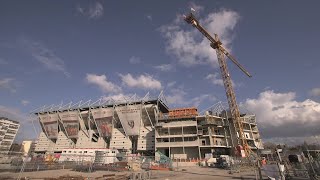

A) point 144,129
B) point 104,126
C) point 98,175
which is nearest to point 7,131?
point 104,126

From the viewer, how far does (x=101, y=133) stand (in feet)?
315

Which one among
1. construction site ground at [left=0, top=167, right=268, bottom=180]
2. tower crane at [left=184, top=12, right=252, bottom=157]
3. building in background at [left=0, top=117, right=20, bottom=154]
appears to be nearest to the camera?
construction site ground at [left=0, top=167, right=268, bottom=180]

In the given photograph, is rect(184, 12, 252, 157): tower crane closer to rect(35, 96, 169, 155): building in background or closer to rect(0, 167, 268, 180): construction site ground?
rect(35, 96, 169, 155): building in background

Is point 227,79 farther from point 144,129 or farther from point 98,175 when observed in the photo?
point 98,175

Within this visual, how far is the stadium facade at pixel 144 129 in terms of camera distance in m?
79.1

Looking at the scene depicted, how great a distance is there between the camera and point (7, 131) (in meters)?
141

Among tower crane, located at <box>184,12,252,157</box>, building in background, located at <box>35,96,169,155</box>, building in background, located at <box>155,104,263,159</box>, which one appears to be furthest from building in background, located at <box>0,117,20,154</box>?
tower crane, located at <box>184,12,252,157</box>

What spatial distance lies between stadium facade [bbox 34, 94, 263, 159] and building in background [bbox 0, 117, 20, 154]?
139 ft

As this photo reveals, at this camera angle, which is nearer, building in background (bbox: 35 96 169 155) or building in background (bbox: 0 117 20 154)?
building in background (bbox: 35 96 169 155)

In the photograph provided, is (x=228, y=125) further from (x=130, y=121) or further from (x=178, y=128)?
(x=130, y=121)

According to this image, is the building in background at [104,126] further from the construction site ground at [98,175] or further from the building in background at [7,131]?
the construction site ground at [98,175]

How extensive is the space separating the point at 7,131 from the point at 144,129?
351ft

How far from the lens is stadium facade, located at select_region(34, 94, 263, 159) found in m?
79.1

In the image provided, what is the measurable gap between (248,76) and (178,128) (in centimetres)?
3392
